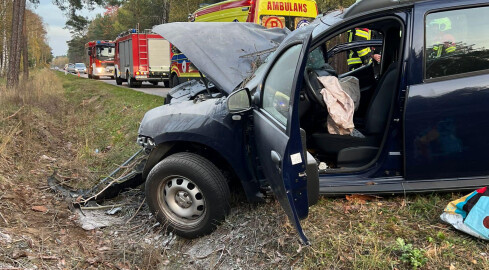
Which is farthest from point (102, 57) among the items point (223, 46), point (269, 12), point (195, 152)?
point (195, 152)

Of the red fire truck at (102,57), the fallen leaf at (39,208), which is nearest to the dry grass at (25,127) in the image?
the fallen leaf at (39,208)

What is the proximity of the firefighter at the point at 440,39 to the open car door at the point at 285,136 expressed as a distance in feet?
3.33

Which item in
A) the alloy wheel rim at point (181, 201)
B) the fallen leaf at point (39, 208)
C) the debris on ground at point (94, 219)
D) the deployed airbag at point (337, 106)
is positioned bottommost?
the debris on ground at point (94, 219)

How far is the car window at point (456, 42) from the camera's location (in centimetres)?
278

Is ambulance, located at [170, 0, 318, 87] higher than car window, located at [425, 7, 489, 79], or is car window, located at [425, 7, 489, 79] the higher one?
ambulance, located at [170, 0, 318, 87]

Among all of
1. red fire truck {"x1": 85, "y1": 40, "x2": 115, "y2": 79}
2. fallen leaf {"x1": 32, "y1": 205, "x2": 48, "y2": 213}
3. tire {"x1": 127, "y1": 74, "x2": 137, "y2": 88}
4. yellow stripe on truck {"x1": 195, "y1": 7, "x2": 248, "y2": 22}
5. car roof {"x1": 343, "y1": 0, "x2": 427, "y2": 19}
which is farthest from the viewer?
red fire truck {"x1": 85, "y1": 40, "x2": 115, "y2": 79}

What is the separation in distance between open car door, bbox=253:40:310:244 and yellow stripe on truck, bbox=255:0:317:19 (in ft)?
24.0

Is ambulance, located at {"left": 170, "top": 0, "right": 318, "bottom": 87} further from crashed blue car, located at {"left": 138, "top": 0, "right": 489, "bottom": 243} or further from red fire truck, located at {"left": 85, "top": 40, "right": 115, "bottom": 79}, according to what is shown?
red fire truck, located at {"left": 85, "top": 40, "right": 115, "bottom": 79}

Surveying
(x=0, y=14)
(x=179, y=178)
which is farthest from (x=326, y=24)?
(x=0, y=14)

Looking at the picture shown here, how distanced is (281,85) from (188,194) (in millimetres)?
1298

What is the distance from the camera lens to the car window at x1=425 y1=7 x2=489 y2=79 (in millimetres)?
2775

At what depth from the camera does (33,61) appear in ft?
202

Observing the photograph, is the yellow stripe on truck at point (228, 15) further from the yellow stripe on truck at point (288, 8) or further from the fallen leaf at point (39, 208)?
the fallen leaf at point (39, 208)

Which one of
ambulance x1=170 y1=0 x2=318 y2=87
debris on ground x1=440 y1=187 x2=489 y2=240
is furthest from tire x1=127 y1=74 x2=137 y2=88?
debris on ground x1=440 y1=187 x2=489 y2=240
